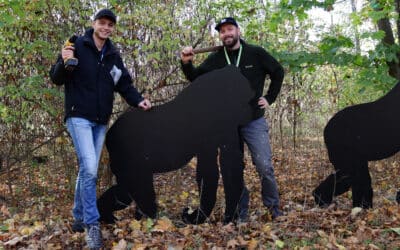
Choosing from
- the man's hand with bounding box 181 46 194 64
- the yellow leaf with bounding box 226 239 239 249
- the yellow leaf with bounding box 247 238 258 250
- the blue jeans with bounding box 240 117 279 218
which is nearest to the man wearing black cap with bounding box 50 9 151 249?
the man's hand with bounding box 181 46 194 64

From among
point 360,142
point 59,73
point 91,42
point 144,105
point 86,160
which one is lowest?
point 360,142

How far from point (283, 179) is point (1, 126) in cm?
591

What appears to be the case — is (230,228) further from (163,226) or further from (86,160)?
(86,160)

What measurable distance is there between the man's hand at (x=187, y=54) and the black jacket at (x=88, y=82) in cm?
89

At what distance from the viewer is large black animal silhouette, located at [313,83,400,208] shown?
5051 mm

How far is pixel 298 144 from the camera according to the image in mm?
13148

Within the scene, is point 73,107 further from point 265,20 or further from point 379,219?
point 265,20

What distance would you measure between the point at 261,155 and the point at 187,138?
37.5 inches

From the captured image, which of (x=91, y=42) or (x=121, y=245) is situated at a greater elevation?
(x=91, y=42)

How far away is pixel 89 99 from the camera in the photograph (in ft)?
14.1

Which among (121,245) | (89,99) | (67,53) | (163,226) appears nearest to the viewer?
(121,245)

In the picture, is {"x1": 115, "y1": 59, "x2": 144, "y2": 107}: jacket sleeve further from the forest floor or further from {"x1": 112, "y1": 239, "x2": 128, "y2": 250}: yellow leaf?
{"x1": 112, "y1": 239, "x2": 128, "y2": 250}: yellow leaf

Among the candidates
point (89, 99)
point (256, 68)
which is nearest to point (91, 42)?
point (89, 99)

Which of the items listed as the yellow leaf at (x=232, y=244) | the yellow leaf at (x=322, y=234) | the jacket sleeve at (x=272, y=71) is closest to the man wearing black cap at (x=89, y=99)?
the yellow leaf at (x=232, y=244)
